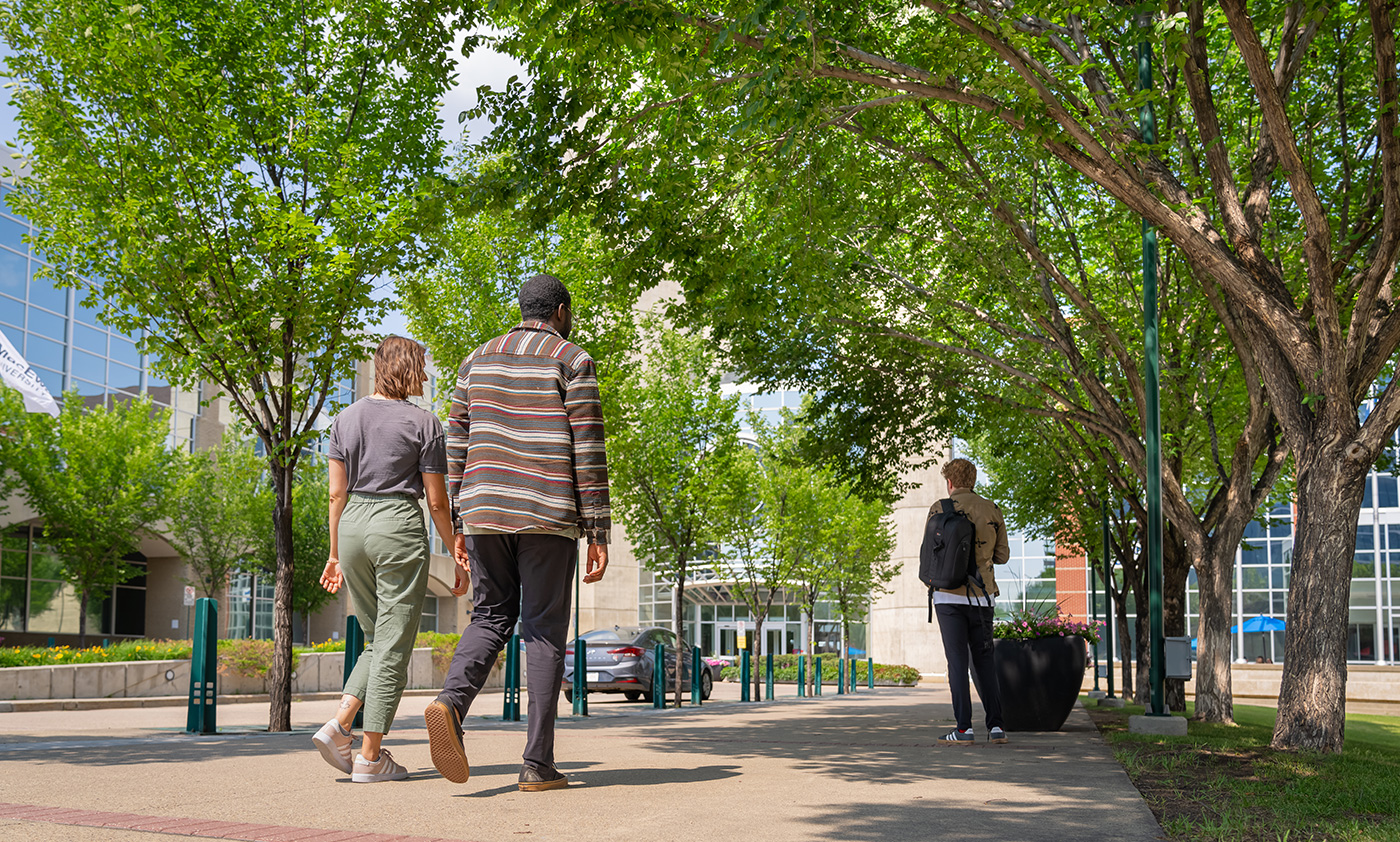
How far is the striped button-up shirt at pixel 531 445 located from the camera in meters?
4.84

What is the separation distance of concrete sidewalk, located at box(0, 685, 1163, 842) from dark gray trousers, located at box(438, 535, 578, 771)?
0.32 metres

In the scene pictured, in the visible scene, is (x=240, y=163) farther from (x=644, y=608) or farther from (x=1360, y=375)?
(x=644, y=608)

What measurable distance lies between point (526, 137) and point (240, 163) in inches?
127

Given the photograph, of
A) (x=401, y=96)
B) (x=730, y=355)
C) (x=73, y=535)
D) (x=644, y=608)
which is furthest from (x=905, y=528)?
(x=401, y=96)

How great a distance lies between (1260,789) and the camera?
543cm

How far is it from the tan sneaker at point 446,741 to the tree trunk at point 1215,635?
1154 cm

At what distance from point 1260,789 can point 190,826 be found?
15.3ft

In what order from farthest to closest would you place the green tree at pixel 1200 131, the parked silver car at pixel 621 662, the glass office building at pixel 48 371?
the glass office building at pixel 48 371, the parked silver car at pixel 621 662, the green tree at pixel 1200 131

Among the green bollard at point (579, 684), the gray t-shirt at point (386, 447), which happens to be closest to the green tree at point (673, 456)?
the green bollard at point (579, 684)

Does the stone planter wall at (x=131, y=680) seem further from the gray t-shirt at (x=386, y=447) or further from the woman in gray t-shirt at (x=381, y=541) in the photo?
the gray t-shirt at (x=386, y=447)

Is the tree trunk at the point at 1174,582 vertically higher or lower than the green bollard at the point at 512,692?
higher

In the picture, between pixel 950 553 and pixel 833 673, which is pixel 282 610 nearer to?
pixel 950 553

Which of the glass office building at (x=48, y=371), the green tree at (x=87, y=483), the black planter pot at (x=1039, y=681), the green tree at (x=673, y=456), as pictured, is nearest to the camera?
the black planter pot at (x=1039, y=681)

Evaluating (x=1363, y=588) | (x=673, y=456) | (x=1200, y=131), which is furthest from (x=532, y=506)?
(x=1363, y=588)
